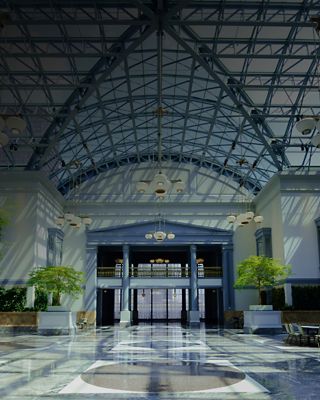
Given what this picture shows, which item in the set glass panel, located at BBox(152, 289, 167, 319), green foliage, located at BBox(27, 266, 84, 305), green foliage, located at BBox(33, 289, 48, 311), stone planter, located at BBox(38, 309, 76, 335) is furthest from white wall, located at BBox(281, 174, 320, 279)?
glass panel, located at BBox(152, 289, 167, 319)

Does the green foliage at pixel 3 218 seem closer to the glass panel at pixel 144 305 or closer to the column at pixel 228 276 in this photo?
the column at pixel 228 276

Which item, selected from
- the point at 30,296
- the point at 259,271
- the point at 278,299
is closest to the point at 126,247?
the point at 30,296

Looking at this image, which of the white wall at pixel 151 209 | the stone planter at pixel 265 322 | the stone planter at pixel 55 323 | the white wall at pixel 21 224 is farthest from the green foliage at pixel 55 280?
the stone planter at pixel 265 322

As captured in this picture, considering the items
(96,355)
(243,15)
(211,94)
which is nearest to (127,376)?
(96,355)

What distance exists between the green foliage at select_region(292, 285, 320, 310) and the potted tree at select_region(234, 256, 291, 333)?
1588mm

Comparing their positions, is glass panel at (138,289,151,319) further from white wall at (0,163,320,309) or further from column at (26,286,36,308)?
column at (26,286,36,308)

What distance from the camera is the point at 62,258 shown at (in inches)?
1367

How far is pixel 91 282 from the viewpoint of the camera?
34.3m

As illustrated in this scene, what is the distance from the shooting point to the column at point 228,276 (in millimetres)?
34219

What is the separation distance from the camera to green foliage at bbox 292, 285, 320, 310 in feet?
83.6

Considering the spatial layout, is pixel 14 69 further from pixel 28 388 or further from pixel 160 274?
pixel 160 274

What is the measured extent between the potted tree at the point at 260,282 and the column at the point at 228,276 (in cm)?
993

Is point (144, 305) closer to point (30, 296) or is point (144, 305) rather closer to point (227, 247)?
point (227, 247)

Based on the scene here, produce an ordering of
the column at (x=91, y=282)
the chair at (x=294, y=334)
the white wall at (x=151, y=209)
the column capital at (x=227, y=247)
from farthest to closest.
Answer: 1. the column capital at (x=227, y=247)
2. the column at (x=91, y=282)
3. the white wall at (x=151, y=209)
4. the chair at (x=294, y=334)
